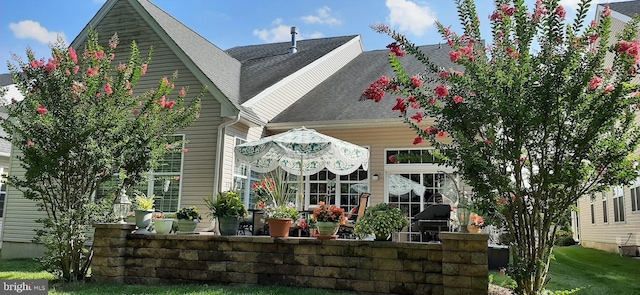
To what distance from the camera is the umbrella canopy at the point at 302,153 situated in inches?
301

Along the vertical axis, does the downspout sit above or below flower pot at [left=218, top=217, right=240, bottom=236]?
above

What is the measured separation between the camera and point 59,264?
254 inches

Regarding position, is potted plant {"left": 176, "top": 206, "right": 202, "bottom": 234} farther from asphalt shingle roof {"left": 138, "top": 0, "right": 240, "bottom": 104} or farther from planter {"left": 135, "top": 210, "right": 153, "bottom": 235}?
asphalt shingle roof {"left": 138, "top": 0, "right": 240, "bottom": 104}

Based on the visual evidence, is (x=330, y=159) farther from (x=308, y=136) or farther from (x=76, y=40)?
(x=76, y=40)

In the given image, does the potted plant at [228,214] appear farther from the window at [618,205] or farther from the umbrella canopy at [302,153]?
the window at [618,205]

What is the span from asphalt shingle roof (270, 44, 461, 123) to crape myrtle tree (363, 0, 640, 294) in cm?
540

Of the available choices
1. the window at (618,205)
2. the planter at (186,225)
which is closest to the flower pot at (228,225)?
the planter at (186,225)

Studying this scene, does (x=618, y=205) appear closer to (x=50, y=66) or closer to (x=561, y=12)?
(x=561, y=12)

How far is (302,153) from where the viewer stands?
25.1ft

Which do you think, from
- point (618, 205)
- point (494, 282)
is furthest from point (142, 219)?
point (618, 205)

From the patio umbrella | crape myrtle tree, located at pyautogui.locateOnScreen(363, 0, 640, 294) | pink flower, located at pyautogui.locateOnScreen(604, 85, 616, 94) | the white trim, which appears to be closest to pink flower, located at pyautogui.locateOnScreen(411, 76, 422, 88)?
crape myrtle tree, located at pyautogui.locateOnScreen(363, 0, 640, 294)

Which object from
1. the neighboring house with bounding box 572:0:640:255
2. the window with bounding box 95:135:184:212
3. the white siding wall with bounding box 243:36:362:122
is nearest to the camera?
the window with bounding box 95:135:184:212

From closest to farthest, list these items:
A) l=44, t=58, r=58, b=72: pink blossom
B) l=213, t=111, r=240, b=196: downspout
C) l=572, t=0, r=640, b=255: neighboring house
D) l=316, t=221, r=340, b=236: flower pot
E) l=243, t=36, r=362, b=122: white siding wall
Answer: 1. l=316, t=221, r=340, b=236: flower pot
2. l=44, t=58, r=58, b=72: pink blossom
3. l=213, t=111, r=240, b=196: downspout
4. l=243, t=36, r=362, b=122: white siding wall
5. l=572, t=0, r=640, b=255: neighboring house

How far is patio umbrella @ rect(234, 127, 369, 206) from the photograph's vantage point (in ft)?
25.0
